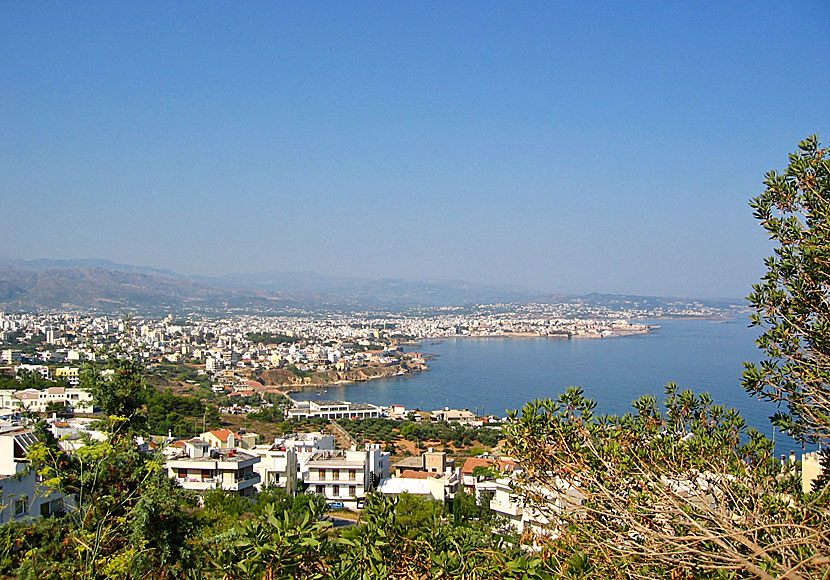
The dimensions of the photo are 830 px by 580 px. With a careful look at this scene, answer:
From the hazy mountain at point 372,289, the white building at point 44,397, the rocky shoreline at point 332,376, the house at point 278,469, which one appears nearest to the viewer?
the house at point 278,469

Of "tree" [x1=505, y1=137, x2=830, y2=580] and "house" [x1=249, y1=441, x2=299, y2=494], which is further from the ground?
"tree" [x1=505, y1=137, x2=830, y2=580]

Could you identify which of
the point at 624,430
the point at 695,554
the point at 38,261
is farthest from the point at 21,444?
the point at 38,261

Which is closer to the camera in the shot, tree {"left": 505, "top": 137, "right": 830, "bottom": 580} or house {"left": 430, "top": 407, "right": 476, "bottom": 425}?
tree {"left": 505, "top": 137, "right": 830, "bottom": 580}

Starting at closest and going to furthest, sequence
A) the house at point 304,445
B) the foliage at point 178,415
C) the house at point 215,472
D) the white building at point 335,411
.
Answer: the house at point 215,472, the house at point 304,445, the foliage at point 178,415, the white building at point 335,411

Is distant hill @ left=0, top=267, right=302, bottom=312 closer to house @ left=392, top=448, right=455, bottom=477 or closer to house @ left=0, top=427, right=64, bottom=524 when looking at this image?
house @ left=392, top=448, right=455, bottom=477

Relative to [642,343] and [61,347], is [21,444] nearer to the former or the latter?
[61,347]

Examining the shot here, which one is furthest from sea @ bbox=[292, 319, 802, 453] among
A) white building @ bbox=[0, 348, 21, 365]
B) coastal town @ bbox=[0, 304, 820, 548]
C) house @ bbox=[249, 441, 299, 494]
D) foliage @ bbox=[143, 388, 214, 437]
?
white building @ bbox=[0, 348, 21, 365]

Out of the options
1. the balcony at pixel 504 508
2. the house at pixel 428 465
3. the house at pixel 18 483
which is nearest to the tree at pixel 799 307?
the house at pixel 18 483

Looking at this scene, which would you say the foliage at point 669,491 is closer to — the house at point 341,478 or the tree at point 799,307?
the tree at point 799,307
